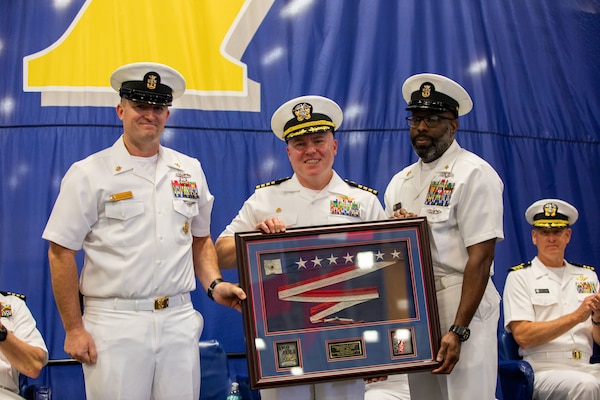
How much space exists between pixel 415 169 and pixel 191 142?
74.3 inches

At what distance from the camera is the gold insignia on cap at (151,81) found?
3010 millimetres

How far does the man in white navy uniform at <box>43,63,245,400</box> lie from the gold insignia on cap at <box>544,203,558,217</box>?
2.66 metres

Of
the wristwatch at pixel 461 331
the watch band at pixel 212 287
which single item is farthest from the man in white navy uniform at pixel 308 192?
the wristwatch at pixel 461 331

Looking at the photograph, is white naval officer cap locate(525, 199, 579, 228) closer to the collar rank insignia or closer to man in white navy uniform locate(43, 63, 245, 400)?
man in white navy uniform locate(43, 63, 245, 400)

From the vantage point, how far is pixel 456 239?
305 centimetres

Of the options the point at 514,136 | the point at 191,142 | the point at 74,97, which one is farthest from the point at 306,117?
the point at 514,136

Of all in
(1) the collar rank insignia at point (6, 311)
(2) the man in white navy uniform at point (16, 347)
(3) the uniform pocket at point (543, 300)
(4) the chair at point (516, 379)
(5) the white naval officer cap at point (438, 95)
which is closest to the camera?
(5) the white naval officer cap at point (438, 95)

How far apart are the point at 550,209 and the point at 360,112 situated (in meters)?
1.40

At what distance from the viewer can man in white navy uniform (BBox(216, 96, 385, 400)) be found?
316 cm

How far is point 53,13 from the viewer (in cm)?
463

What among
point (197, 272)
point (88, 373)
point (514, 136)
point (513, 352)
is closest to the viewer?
point (88, 373)

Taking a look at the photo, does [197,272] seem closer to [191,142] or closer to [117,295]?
[117,295]

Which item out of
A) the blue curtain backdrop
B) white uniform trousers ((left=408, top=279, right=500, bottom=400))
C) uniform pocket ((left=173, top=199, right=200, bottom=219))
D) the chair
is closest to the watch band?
uniform pocket ((left=173, top=199, right=200, bottom=219))

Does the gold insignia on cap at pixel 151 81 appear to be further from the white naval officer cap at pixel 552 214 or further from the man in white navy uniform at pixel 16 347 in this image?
the white naval officer cap at pixel 552 214
